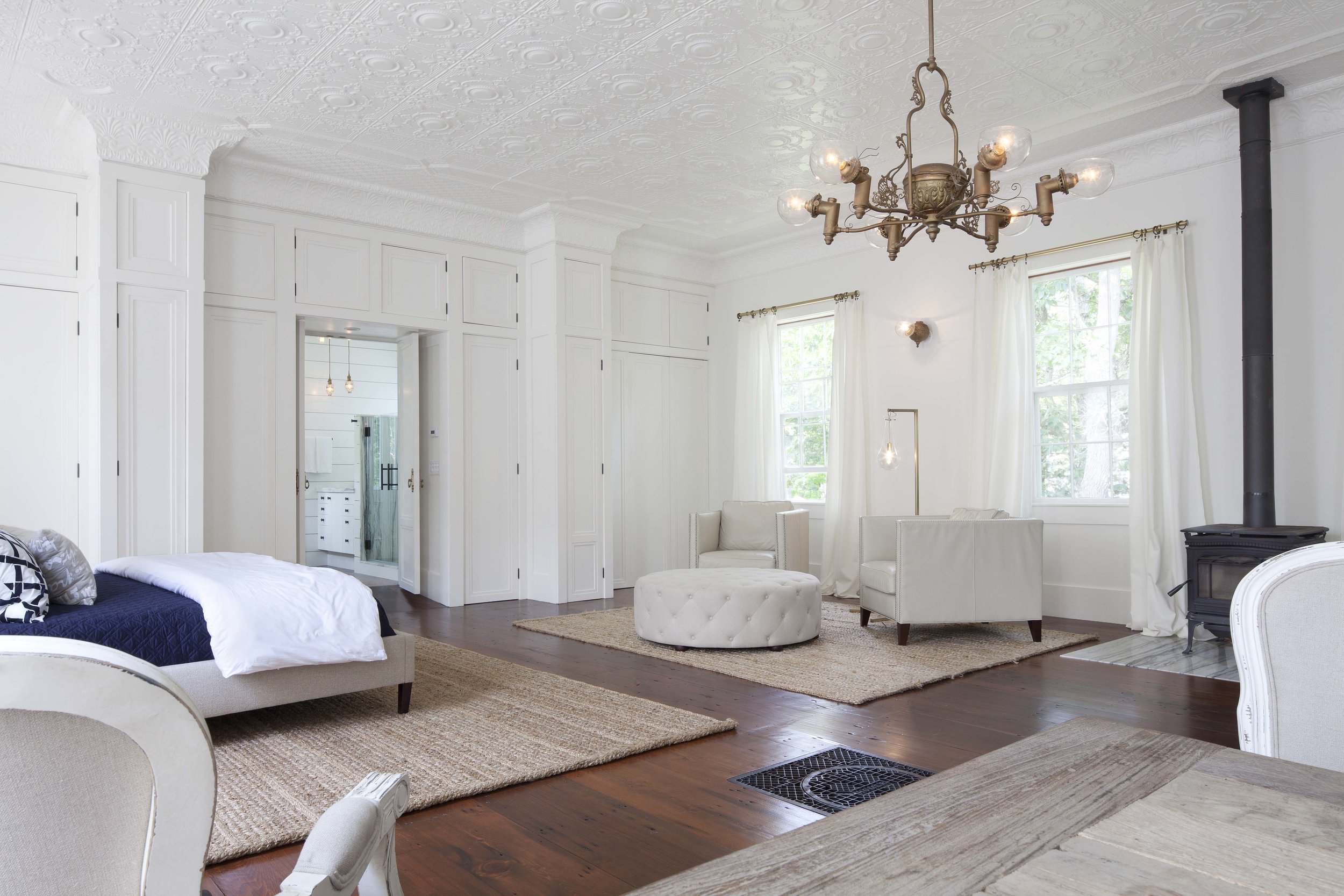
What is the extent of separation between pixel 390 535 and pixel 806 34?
6.55 metres

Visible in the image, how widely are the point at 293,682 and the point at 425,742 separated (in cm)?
55

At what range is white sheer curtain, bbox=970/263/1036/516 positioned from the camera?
229 inches

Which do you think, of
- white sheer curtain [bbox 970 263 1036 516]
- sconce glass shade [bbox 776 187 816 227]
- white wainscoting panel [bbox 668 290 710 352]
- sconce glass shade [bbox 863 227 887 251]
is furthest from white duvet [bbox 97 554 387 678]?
white wainscoting panel [bbox 668 290 710 352]

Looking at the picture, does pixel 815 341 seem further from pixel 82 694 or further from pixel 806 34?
pixel 82 694

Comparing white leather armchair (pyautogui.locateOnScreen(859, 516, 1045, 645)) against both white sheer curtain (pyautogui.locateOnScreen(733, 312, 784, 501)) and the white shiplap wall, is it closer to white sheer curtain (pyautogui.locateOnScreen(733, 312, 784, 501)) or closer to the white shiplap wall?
white sheer curtain (pyautogui.locateOnScreen(733, 312, 784, 501))

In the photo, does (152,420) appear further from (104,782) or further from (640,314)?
(104,782)

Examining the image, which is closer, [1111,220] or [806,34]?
[806,34]

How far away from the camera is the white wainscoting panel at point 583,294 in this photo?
690cm

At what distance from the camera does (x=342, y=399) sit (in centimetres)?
970

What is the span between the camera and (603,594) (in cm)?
704

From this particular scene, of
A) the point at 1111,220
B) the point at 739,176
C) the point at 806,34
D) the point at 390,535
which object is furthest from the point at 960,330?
the point at 390,535

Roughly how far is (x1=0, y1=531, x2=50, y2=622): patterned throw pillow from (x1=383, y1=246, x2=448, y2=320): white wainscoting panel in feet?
12.1

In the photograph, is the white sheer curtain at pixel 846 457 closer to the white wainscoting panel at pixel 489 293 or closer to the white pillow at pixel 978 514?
the white pillow at pixel 978 514

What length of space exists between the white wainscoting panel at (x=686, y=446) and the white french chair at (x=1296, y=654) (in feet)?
21.8
